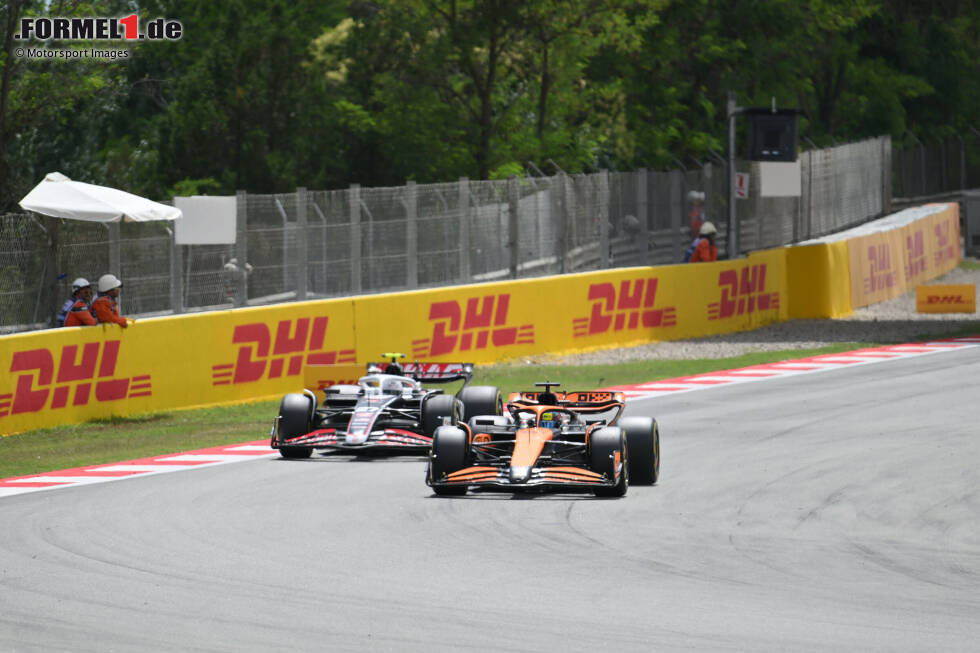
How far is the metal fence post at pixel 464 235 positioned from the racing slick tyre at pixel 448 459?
12141 millimetres

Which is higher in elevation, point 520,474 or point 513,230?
point 513,230

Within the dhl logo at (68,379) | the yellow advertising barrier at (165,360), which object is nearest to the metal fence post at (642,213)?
the yellow advertising barrier at (165,360)

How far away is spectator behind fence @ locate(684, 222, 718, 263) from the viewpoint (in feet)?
93.4

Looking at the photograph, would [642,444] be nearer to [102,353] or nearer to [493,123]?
[102,353]

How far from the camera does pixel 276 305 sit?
20.4 meters

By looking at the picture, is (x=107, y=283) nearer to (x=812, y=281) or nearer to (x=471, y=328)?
(x=471, y=328)

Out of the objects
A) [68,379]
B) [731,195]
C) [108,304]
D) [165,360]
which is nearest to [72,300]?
[108,304]

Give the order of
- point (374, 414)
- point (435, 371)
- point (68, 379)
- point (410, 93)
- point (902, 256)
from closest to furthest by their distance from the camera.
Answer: point (374, 414) → point (435, 371) → point (68, 379) → point (410, 93) → point (902, 256)

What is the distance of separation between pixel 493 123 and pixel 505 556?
2850 cm

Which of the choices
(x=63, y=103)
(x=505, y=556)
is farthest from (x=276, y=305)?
(x=63, y=103)

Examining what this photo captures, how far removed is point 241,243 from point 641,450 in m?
9.08

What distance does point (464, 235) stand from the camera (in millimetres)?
24766

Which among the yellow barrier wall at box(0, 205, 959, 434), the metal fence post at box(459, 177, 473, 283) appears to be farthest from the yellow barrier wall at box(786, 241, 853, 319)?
the metal fence post at box(459, 177, 473, 283)

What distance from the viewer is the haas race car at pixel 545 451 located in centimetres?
1238
